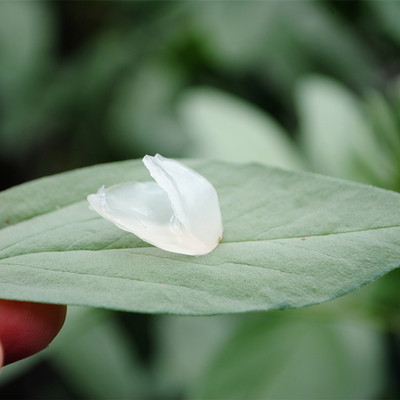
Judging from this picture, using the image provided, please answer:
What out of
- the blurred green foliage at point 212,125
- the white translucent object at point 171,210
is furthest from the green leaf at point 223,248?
the blurred green foliage at point 212,125

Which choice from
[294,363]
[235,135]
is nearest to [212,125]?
[235,135]

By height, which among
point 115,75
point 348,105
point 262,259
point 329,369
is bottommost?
point 329,369

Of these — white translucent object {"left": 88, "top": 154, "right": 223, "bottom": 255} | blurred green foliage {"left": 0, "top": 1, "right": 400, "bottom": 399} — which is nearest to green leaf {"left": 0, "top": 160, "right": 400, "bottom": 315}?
white translucent object {"left": 88, "top": 154, "right": 223, "bottom": 255}

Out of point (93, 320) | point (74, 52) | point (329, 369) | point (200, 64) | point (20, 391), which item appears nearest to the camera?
point (329, 369)

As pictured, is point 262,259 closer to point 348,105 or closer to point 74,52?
point 348,105

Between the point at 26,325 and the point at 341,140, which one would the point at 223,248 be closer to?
the point at 26,325

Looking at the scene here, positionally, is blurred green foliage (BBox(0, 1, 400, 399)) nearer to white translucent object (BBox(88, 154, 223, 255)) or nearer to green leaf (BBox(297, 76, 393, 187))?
green leaf (BBox(297, 76, 393, 187))

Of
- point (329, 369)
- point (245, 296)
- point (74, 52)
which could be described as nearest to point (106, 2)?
point (74, 52)
